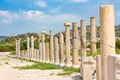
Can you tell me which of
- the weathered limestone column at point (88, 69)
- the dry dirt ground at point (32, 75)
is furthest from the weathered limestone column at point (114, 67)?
the dry dirt ground at point (32, 75)

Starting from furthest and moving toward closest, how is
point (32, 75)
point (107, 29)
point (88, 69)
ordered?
point (32, 75) → point (88, 69) → point (107, 29)

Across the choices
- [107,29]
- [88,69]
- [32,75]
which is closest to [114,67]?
[107,29]

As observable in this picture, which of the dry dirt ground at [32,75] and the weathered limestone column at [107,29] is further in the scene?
the dry dirt ground at [32,75]

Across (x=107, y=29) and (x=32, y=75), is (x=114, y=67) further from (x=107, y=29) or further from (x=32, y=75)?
(x=32, y=75)

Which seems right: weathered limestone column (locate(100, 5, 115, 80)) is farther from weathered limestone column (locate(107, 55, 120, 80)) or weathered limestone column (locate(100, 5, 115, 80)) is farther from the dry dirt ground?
the dry dirt ground

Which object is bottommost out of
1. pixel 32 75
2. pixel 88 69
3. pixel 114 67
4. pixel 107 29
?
pixel 32 75

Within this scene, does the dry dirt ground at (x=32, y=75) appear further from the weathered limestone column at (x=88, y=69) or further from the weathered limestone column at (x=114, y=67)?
the weathered limestone column at (x=114, y=67)

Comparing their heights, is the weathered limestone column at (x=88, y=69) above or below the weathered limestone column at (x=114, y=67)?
below

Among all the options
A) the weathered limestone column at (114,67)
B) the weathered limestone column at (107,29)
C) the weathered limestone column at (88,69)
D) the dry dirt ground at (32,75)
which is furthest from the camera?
the dry dirt ground at (32,75)

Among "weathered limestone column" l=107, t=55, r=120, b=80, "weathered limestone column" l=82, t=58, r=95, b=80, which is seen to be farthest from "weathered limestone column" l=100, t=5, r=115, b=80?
"weathered limestone column" l=107, t=55, r=120, b=80

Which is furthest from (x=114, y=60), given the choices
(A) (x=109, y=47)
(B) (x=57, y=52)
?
(B) (x=57, y=52)

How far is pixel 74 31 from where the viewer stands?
2631 centimetres

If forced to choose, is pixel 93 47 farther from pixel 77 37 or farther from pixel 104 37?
pixel 104 37

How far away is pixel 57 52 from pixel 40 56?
749cm
